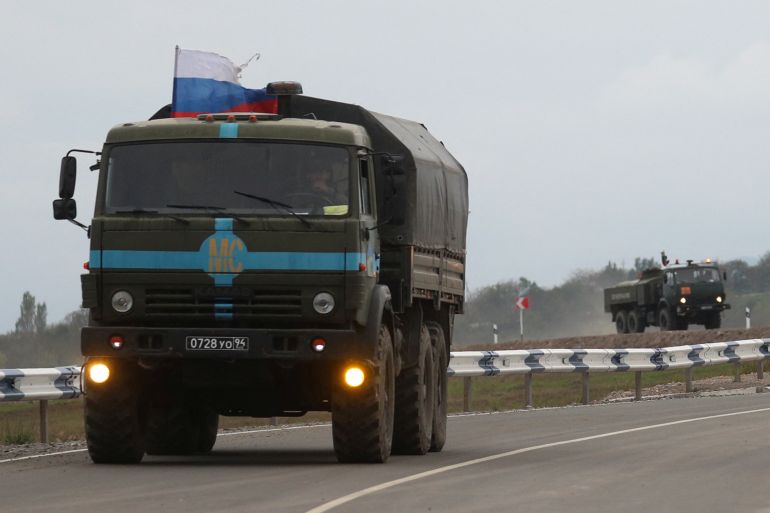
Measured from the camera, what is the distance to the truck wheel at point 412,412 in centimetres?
1658

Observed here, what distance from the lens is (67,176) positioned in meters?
14.6

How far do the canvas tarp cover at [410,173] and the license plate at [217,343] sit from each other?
171 cm

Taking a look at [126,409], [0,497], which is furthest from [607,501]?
[126,409]

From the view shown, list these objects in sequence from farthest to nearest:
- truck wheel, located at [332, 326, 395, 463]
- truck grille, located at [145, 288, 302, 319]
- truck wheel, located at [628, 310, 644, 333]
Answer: truck wheel, located at [628, 310, 644, 333] < truck wheel, located at [332, 326, 395, 463] < truck grille, located at [145, 288, 302, 319]

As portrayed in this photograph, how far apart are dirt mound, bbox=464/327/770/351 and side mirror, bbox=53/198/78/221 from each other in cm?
3329

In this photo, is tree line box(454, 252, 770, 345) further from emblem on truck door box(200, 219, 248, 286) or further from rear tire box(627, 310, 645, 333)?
emblem on truck door box(200, 219, 248, 286)

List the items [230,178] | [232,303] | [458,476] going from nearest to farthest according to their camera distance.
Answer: [458,476], [232,303], [230,178]

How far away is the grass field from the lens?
90.7 feet

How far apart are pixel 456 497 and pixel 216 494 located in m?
1.71

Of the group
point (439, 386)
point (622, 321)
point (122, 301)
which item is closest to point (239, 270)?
point (122, 301)

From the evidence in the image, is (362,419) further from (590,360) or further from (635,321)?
(635,321)

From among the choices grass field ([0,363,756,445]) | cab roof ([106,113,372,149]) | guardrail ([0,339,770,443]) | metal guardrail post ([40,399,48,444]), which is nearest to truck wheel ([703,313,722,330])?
grass field ([0,363,756,445])

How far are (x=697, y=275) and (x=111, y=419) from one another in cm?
4258

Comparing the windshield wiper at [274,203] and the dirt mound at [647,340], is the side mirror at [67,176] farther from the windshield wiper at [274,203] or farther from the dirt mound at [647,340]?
the dirt mound at [647,340]
